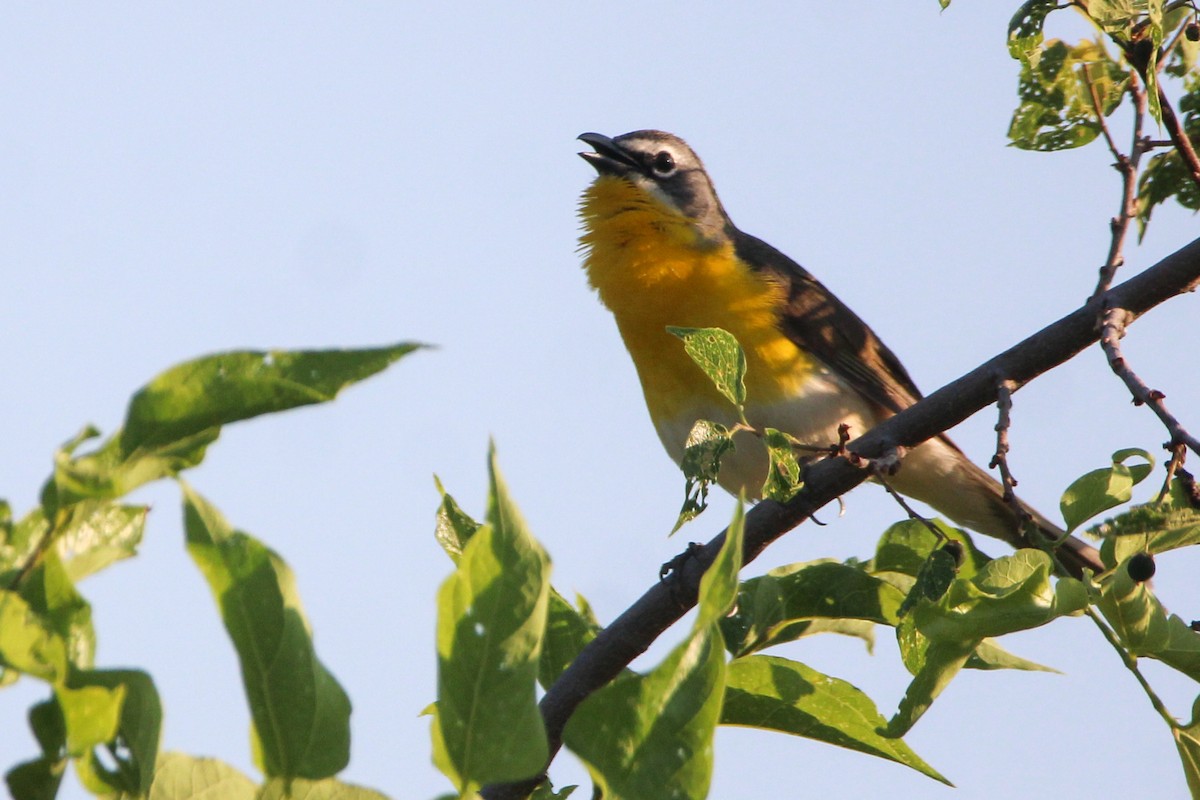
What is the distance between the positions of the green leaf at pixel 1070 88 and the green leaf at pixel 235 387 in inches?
118

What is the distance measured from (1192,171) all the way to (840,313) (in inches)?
189

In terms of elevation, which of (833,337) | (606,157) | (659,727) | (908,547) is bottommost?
(659,727)

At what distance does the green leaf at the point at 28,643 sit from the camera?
1145 millimetres

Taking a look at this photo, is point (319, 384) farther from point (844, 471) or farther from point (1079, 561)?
point (1079, 561)

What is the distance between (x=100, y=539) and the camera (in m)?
1.28

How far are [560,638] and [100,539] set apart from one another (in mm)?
1435

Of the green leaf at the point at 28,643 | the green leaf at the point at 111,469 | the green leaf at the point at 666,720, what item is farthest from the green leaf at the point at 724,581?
the green leaf at the point at 28,643

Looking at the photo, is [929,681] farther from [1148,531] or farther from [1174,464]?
[1174,464]

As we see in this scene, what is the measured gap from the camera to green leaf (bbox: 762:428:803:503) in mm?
2674

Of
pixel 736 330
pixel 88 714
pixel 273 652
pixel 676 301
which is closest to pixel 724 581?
pixel 273 652

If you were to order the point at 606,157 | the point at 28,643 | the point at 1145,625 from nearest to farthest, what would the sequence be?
1. the point at 28,643
2. the point at 1145,625
3. the point at 606,157

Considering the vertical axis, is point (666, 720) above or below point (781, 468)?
below

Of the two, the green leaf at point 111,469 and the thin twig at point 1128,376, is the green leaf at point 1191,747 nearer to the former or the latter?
the thin twig at point 1128,376

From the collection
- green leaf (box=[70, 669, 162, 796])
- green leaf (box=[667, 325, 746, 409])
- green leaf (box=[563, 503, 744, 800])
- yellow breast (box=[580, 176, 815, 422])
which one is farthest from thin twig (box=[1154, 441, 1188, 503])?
yellow breast (box=[580, 176, 815, 422])
